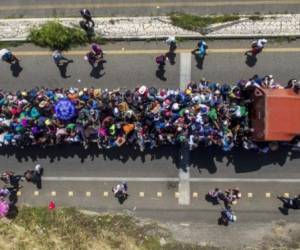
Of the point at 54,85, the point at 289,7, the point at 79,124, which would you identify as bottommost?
the point at 79,124

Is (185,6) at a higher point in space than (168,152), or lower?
higher

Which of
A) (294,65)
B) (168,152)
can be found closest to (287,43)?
(294,65)

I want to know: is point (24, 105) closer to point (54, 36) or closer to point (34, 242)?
point (54, 36)

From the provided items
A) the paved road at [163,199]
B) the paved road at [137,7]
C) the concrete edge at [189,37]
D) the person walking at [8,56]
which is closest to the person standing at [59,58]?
the concrete edge at [189,37]

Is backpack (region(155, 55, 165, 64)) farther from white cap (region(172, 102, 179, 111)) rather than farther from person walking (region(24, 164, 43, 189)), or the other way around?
person walking (region(24, 164, 43, 189))

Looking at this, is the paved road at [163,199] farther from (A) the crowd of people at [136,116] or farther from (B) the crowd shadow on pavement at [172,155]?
(A) the crowd of people at [136,116]

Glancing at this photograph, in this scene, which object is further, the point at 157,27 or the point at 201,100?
the point at 157,27
